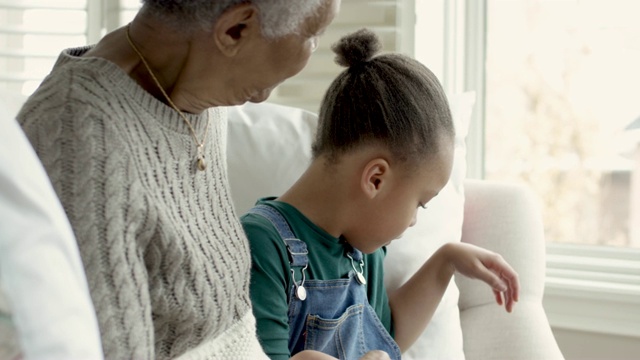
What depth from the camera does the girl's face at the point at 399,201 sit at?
55.3 inches

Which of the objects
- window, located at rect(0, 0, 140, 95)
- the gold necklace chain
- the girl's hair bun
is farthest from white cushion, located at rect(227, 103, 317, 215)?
window, located at rect(0, 0, 140, 95)

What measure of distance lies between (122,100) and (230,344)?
0.32m

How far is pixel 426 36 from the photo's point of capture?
2312mm

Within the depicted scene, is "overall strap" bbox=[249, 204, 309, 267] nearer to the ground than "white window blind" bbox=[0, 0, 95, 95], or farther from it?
nearer to the ground

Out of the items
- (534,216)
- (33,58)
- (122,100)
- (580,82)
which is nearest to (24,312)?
(122,100)

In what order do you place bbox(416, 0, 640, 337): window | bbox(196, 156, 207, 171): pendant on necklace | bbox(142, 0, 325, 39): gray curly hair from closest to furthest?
1. bbox(142, 0, 325, 39): gray curly hair
2. bbox(196, 156, 207, 171): pendant on necklace
3. bbox(416, 0, 640, 337): window

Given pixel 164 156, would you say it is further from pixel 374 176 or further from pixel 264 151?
pixel 264 151

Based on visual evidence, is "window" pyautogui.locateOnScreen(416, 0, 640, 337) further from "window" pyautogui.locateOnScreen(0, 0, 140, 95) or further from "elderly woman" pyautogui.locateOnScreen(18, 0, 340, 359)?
"elderly woman" pyautogui.locateOnScreen(18, 0, 340, 359)

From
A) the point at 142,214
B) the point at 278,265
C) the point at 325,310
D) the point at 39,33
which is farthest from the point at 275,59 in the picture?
the point at 39,33

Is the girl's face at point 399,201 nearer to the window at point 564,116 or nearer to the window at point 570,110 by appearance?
the window at point 564,116

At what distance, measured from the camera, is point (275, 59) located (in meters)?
1.01

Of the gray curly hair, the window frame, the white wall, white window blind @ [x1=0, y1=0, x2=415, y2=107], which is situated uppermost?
white window blind @ [x1=0, y1=0, x2=415, y2=107]

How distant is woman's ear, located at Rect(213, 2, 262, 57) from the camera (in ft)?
3.13

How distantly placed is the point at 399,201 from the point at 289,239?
0.57ft
